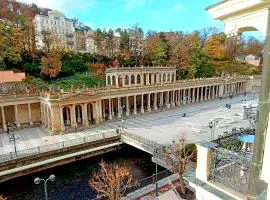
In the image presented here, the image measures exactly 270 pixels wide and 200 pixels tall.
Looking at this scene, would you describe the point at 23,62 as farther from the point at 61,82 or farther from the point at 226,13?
the point at 226,13

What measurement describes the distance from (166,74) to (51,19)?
2368 inches

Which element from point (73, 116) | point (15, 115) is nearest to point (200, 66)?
point (73, 116)

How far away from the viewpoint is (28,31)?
52.9 meters

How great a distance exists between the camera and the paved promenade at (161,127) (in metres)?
28.3

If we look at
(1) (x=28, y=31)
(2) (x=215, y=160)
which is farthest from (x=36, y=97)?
(2) (x=215, y=160)

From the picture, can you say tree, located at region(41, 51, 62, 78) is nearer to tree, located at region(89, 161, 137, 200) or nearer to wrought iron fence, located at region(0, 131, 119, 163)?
wrought iron fence, located at region(0, 131, 119, 163)

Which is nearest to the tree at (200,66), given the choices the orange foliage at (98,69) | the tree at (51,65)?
the orange foliage at (98,69)

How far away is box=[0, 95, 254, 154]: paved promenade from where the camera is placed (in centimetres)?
2831

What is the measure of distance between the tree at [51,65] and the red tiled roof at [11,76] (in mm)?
4873

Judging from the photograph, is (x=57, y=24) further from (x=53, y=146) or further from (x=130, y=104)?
(x=53, y=146)

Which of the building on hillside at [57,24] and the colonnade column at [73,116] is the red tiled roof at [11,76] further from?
the building on hillside at [57,24]

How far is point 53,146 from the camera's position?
2580 centimetres

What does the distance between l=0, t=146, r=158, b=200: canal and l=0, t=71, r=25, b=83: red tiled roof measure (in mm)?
23942

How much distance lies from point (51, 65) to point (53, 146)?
88.3 feet
